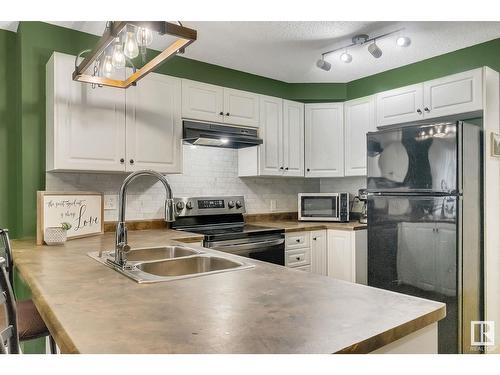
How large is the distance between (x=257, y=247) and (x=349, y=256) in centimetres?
86

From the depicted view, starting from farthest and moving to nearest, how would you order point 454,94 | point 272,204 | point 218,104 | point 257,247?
1. point 272,204
2. point 218,104
3. point 257,247
4. point 454,94

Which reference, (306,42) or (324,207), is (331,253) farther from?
(306,42)

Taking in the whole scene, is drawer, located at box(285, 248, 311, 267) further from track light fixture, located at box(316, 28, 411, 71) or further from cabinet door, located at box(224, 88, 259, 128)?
track light fixture, located at box(316, 28, 411, 71)

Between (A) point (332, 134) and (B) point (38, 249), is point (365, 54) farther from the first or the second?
(B) point (38, 249)

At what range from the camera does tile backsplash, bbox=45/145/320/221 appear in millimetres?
2717

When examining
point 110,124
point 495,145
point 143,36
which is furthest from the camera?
point 495,145

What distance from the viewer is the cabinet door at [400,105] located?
3037mm

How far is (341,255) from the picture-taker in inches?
127

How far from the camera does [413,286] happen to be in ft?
8.51

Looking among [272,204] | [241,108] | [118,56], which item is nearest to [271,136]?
[241,108]

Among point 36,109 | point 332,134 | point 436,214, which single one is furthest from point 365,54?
point 36,109

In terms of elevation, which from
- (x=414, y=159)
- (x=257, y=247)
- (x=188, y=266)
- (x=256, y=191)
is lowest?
(x=257, y=247)

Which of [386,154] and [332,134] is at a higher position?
[332,134]

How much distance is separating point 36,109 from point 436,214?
279cm
